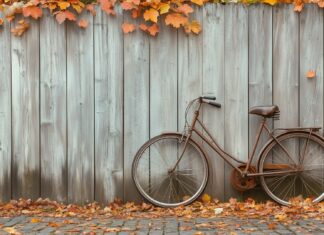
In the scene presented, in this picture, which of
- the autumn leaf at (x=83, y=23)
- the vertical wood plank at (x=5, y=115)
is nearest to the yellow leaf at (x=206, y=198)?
the vertical wood plank at (x=5, y=115)

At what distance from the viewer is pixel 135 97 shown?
530cm

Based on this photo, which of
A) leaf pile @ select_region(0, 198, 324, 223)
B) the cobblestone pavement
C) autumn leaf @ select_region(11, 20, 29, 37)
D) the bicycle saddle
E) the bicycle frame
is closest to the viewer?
the cobblestone pavement

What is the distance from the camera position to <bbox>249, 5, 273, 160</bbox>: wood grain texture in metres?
5.28

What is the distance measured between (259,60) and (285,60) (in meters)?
0.26

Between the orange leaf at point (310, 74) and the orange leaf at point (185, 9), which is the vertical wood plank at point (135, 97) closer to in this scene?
the orange leaf at point (185, 9)

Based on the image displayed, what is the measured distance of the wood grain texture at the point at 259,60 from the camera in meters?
5.28

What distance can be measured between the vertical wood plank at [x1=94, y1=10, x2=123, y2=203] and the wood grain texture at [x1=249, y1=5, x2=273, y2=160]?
1331 mm

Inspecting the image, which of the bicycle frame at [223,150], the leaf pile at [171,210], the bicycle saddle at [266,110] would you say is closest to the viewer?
the leaf pile at [171,210]

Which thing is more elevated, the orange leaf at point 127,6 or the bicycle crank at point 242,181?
the orange leaf at point 127,6

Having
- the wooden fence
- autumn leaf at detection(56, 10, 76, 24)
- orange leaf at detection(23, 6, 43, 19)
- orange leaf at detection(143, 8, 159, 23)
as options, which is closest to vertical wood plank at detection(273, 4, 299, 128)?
the wooden fence

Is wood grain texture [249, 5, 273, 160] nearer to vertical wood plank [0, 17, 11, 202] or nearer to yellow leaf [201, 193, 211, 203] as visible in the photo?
yellow leaf [201, 193, 211, 203]

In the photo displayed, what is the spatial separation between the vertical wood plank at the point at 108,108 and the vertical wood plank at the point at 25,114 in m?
0.62

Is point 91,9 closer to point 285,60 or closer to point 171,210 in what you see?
point 285,60

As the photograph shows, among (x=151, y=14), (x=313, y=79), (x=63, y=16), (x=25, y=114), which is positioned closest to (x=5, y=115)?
(x=25, y=114)
